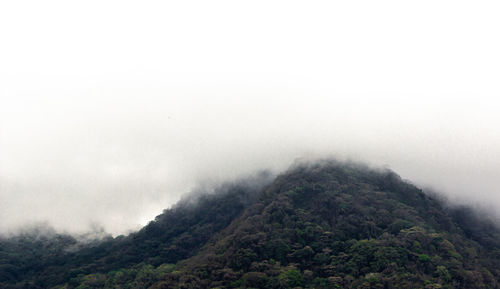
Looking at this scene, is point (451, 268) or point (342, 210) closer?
point (451, 268)

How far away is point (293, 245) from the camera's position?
66438 mm

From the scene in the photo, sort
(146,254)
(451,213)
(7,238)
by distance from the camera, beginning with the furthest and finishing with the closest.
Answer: (7,238)
(451,213)
(146,254)

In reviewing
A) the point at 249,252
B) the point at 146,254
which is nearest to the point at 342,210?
the point at 249,252

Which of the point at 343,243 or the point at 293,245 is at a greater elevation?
the point at 293,245

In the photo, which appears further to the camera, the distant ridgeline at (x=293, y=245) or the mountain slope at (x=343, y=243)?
the distant ridgeline at (x=293, y=245)

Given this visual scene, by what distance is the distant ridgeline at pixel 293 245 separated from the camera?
59.7 metres

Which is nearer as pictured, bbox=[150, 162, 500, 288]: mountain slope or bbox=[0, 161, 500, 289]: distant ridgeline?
bbox=[150, 162, 500, 288]: mountain slope

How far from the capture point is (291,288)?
57.4 meters

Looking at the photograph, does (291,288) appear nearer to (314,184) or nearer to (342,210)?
(342,210)

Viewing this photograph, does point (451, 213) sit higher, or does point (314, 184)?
point (314, 184)

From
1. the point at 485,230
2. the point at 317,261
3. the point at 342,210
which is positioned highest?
the point at 342,210

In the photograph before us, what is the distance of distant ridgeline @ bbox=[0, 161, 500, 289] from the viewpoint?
196 feet

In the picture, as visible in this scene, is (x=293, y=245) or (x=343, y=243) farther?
(x=293, y=245)

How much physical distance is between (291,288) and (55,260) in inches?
2202
